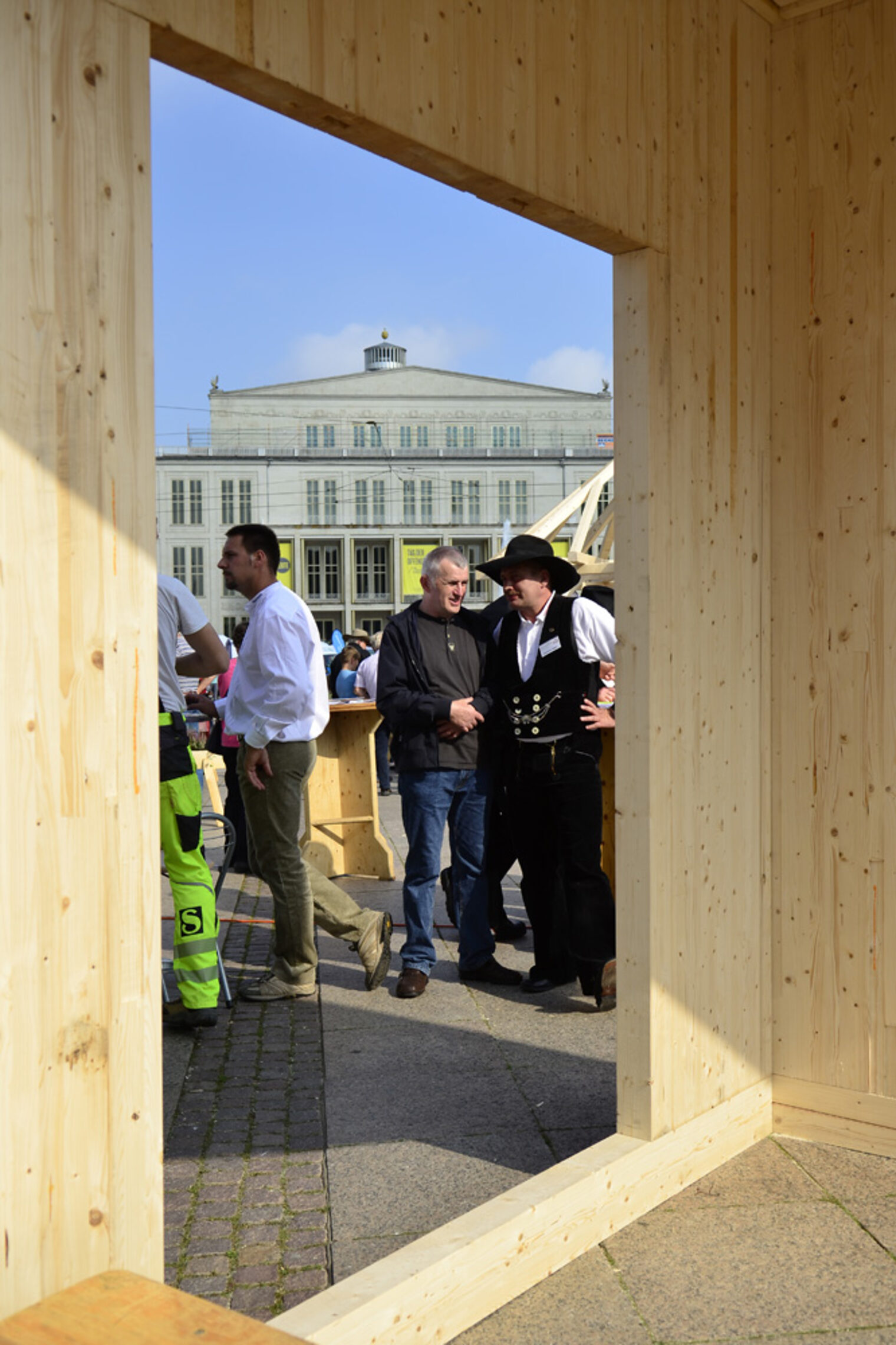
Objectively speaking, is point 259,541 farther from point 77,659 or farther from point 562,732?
point 77,659

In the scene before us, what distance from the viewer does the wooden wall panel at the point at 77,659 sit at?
7.25 ft

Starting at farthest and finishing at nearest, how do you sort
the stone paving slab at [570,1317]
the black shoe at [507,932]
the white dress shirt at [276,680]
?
the black shoe at [507,932]
the white dress shirt at [276,680]
the stone paving slab at [570,1317]

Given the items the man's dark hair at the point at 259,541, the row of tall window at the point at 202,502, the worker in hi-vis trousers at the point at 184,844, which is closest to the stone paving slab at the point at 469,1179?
the worker in hi-vis trousers at the point at 184,844

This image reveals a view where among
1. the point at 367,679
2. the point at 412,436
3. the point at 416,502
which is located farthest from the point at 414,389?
the point at 367,679

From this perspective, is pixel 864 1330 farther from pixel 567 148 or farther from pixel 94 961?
pixel 567 148

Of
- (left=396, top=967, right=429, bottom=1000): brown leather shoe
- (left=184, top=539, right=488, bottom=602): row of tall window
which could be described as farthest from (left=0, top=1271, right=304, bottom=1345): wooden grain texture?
(left=184, top=539, right=488, bottom=602): row of tall window

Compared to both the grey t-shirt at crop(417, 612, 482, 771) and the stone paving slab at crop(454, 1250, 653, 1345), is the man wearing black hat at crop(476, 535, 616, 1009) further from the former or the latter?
the stone paving slab at crop(454, 1250, 653, 1345)

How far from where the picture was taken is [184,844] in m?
5.46

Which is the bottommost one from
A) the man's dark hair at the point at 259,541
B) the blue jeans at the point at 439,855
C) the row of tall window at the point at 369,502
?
the blue jeans at the point at 439,855

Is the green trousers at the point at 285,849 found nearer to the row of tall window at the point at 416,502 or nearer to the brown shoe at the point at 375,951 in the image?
the brown shoe at the point at 375,951

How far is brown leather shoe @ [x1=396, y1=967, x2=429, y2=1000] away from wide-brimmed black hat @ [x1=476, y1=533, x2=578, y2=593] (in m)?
1.88

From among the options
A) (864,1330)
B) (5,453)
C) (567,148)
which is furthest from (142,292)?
(864,1330)

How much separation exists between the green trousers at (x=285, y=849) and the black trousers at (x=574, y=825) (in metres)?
0.98

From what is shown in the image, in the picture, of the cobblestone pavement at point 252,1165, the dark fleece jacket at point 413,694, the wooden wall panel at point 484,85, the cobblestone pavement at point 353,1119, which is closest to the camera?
the wooden wall panel at point 484,85
